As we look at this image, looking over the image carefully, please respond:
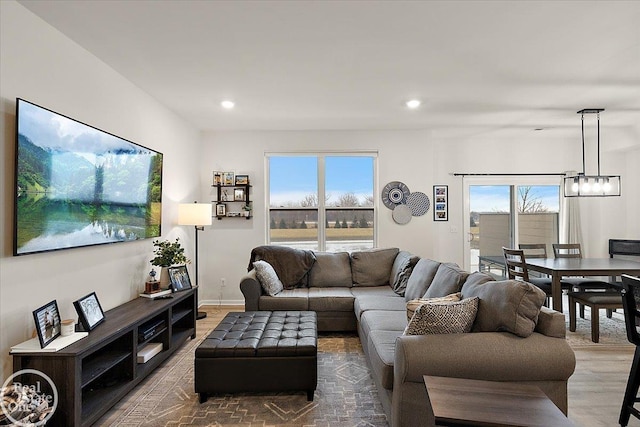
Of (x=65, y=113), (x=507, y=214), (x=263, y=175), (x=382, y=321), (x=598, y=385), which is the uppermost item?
(x=65, y=113)

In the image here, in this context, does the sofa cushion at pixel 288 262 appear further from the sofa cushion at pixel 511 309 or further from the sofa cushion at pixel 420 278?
the sofa cushion at pixel 511 309

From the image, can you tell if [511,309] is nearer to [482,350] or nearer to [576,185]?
[482,350]

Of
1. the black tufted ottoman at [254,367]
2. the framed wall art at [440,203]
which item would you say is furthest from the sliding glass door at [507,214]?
the black tufted ottoman at [254,367]

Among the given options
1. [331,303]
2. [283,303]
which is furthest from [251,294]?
[331,303]

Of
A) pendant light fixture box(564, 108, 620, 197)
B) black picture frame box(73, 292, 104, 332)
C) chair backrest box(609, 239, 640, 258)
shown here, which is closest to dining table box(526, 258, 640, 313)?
pendant light fixture box(564, 108, 620, 197)

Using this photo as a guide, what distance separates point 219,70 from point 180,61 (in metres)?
0.33

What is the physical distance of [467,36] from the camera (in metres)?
2.64

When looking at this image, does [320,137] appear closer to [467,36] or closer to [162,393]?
[467,36]

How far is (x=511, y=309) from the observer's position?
209cm

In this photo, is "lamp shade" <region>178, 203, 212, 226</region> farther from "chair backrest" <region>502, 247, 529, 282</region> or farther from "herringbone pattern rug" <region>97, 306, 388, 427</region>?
"chair backrest" <region>502, 247, 529, 282</region>

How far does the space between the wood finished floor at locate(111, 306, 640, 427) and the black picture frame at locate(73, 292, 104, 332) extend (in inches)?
25.3

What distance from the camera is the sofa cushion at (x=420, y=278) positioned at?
3.39m

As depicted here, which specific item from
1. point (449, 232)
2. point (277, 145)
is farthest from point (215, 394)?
point (449, 232)

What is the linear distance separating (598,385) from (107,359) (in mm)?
3761
